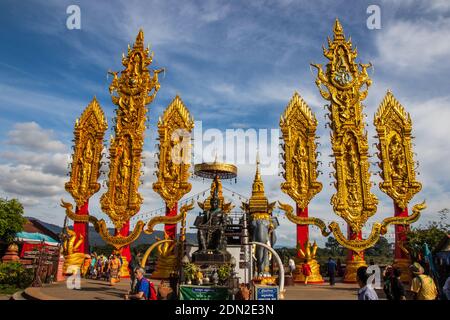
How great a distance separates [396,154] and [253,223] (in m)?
9.96

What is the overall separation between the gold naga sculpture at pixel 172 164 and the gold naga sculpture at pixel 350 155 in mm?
6555

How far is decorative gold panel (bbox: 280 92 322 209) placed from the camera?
759 inches

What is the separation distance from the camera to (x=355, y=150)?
1995 cm

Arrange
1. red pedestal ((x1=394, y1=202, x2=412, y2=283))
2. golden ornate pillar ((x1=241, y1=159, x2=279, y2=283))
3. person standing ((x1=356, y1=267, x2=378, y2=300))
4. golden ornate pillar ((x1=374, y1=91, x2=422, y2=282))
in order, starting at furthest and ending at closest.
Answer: golden ornate pillar ((x1=374, y1=91, x2=422, y2=282)) < red pedestal ((x1=394, y1=202, x2=412, y2=283)) < golden ornate pillar ((x1=241, y1=159, x2=279, y2=283)) < person standing ((x1=356, y1=267, x2=378, y2=300))

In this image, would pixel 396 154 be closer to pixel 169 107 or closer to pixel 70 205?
pixel 169 107

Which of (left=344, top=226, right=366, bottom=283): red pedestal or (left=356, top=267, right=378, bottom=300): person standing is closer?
(left=356, top=267, right=378, bottom=300): person standing

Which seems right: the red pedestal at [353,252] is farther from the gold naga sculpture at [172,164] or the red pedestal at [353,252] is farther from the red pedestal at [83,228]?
the red pedestal at [83,228]

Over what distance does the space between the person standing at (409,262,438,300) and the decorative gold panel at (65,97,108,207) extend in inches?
728

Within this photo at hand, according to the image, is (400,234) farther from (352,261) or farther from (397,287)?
(397,287)

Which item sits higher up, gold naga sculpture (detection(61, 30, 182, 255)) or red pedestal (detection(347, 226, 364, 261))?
gold naga sculpture (detection(61, 30, 182, 255))

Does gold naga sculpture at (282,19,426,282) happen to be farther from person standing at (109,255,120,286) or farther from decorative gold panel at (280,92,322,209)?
person standing at (109,255,120,286)

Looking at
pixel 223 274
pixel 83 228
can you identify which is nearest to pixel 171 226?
pixel 83 228

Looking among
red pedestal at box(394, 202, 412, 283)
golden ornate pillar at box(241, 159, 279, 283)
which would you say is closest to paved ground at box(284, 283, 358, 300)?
golden ornate pillar at box(241, 159, 279, 283)
